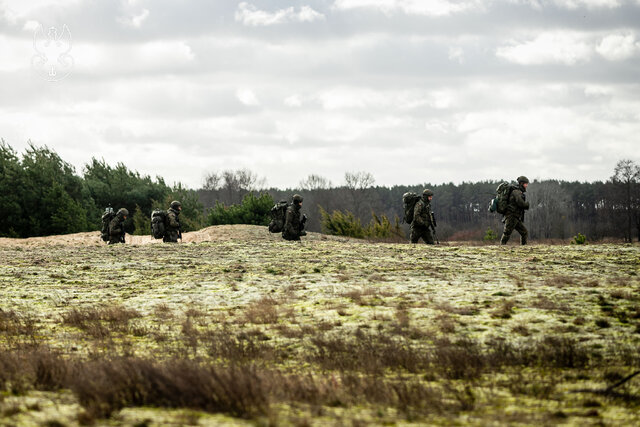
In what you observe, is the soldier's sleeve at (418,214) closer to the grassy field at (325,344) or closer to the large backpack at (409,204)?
the large backpack at (409,204)

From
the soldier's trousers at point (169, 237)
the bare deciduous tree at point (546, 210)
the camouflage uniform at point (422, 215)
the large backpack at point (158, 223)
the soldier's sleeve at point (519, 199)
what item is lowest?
the soldier's trousers at point (169, 237)

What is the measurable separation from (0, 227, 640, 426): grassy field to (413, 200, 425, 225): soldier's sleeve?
717 centimetres

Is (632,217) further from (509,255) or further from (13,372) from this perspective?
(13,372)

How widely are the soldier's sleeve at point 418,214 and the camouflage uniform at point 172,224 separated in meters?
9.54

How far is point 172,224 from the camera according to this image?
2756 cm

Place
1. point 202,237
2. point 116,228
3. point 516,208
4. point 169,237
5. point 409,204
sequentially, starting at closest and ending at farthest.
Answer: point 516,208
point 409,204
point 169,237
point 116,228
point 202,237

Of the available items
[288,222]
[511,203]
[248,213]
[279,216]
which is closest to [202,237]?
[279,216]

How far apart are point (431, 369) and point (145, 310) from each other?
5766mm

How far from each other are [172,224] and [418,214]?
9.95m

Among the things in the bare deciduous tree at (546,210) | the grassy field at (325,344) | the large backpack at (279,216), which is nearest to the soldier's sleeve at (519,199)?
the grassy field at (325,344)

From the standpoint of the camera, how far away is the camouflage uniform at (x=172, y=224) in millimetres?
27620

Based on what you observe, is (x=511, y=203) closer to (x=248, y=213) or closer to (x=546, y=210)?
(x=248, y=213)

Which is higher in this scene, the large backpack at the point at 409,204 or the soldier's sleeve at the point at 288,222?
the large backpack at the point at 409,204

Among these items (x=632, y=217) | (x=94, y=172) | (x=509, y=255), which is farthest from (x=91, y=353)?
(x=632, y=217)
